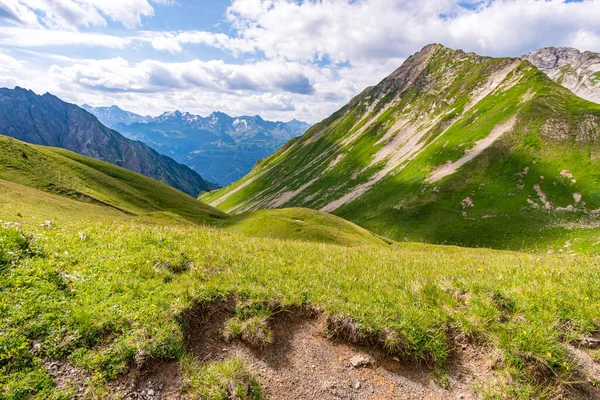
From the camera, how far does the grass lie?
6.70 m

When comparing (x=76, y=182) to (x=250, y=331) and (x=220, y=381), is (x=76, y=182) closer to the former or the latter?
(x=250, y=331)

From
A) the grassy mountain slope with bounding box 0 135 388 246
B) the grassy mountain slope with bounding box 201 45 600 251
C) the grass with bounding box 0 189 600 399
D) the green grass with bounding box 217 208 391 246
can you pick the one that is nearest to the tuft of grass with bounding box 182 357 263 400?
the grass with bounding box 0 189 600 399

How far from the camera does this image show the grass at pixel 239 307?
670 cm

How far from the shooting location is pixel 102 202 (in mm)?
A: 60438

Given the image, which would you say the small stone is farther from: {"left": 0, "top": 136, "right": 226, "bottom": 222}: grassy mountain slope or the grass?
{"left": 0, "top": 136, "right": 226, "bottom": 222}: grassy mountain slope

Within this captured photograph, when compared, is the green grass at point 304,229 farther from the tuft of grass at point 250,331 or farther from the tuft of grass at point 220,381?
the tuft of grass at point 220,381

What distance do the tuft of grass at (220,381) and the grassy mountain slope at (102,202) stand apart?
34019mm

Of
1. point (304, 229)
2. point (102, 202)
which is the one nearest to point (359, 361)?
point (304, 229)

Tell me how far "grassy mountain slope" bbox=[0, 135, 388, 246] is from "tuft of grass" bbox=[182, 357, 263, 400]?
34019mm

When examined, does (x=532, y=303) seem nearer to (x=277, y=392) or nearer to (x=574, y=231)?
(x=277, y=392)

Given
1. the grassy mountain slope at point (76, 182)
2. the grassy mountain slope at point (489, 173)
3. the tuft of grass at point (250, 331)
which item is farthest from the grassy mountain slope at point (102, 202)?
the grassy mountain slope at point (489, 173)

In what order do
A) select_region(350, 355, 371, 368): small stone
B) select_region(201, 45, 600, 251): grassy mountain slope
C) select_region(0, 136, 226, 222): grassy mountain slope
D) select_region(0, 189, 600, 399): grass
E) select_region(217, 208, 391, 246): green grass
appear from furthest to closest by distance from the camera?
select_region(201, 45, 600, 251): grassy mountain slope → select_region(0, 136, 226, 222): grassy mountain slope → select_region(217, 208, 391, 246): green grass → select_region(350, 355, 371, 368): small stone → select_region(0, 189, 600, 399): grass

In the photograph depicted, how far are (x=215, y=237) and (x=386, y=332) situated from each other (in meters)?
9.12

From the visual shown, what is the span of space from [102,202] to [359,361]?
67582mm
